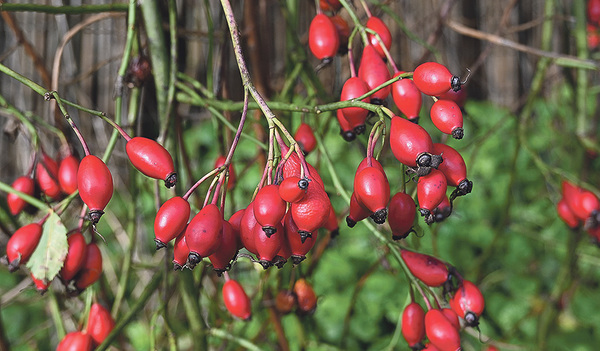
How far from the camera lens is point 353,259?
2.14 meters

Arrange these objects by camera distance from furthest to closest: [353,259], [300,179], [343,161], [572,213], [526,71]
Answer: [526,71]
[343,161]
[353,259]
[572,213]
[300,179]

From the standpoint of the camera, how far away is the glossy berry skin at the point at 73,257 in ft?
2.35

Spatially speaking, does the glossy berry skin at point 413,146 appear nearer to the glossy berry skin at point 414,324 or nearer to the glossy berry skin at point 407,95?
the glossy berry skin at point 407,95

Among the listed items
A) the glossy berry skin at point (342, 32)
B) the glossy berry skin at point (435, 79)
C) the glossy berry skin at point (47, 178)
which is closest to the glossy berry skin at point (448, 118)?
the glossy berry skin at point (435, 79)

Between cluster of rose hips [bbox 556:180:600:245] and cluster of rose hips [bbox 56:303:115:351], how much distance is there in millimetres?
994

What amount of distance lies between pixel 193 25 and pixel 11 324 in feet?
4.35

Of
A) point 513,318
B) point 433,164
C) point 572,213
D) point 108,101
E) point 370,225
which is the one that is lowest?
point 513,318

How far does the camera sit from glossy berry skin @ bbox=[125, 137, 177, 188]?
0.57 meters

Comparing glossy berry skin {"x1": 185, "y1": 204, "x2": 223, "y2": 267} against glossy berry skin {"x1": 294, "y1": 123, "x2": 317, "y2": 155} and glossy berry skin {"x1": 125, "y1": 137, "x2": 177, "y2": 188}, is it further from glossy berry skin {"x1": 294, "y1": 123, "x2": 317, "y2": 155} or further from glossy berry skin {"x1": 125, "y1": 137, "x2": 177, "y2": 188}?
glossy berry skin {"x1": 294, "y1": 123, "x2": 317, "y2": 155}

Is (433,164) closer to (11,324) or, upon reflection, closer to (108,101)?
(11,324)

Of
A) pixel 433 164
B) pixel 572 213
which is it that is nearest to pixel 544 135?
pixel 572 213

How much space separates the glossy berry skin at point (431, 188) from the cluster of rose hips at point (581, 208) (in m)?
0.82

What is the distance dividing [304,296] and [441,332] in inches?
13.8

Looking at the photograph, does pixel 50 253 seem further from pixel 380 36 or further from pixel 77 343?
pixel 380 36
